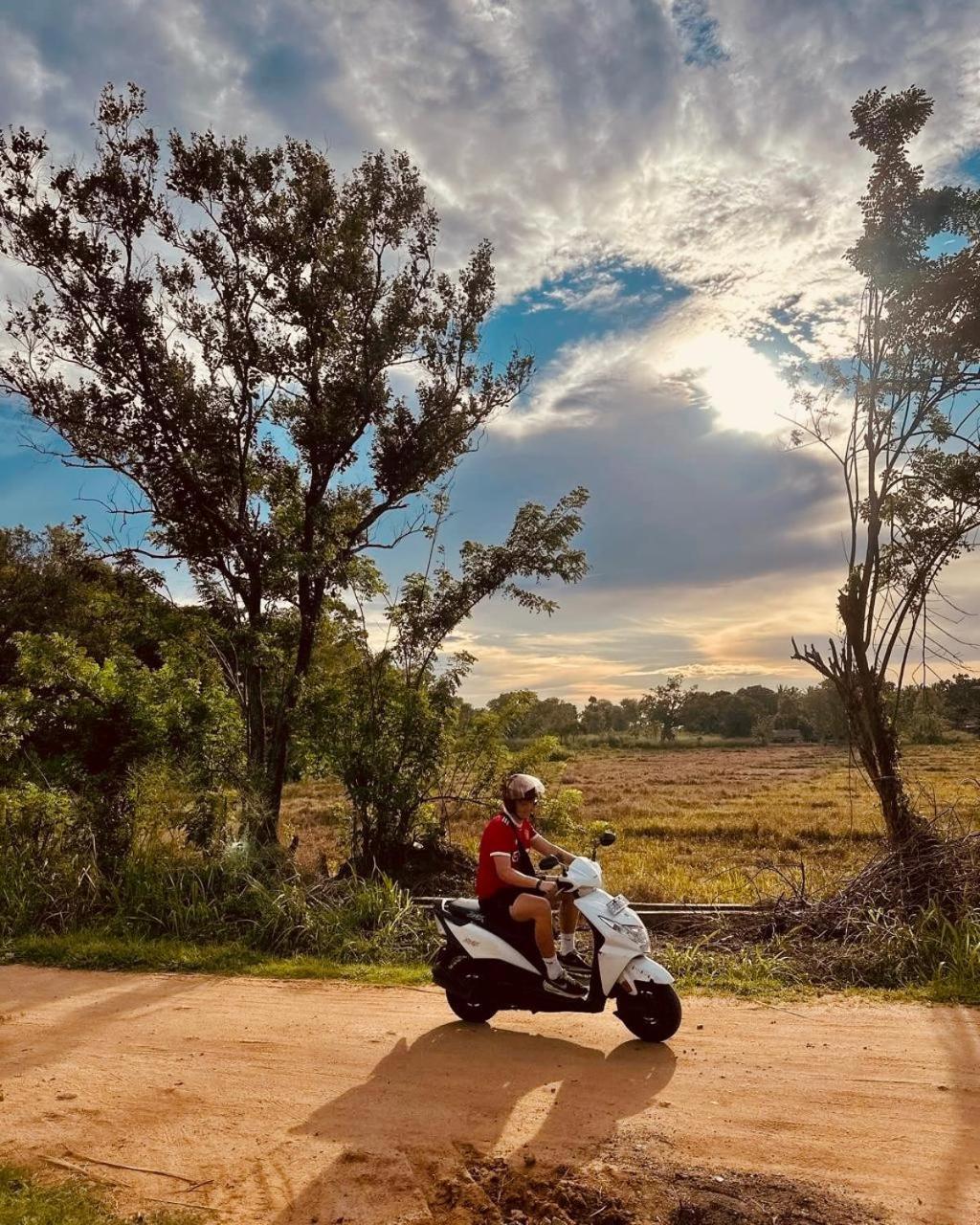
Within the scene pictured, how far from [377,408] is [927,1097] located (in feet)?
34.7

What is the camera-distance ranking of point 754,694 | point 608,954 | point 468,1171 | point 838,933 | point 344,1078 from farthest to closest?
point 754,694 < point 838,933 < point 608,954 < point 344,1078 < point 468,1171

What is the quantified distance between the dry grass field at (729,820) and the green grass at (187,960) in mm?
3456

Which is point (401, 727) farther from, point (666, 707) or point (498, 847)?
point (666, 707)

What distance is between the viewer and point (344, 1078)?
17.5 feet

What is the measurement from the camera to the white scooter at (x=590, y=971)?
576 centimetres

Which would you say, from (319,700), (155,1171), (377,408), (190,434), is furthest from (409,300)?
(155,1171)

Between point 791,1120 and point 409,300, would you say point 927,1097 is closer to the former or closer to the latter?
point 791,1120

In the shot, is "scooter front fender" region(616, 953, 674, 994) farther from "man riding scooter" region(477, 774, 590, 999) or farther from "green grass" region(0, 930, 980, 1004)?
"green grass" region(0, 930, 980, 1004)

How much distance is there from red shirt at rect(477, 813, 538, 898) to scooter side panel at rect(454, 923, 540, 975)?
26cm

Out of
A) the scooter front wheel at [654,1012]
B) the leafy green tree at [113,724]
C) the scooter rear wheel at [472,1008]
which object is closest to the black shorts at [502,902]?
the scooter rear wheel at [472,1008]

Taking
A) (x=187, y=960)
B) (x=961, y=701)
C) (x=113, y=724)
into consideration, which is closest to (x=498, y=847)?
(x=187, y=960)

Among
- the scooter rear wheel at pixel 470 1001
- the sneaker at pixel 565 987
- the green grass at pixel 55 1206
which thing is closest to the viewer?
the green grass at pixel 55 1206

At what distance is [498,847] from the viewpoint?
618 centimetres

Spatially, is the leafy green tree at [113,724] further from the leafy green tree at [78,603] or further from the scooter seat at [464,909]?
the scooter seat at [464,909]
